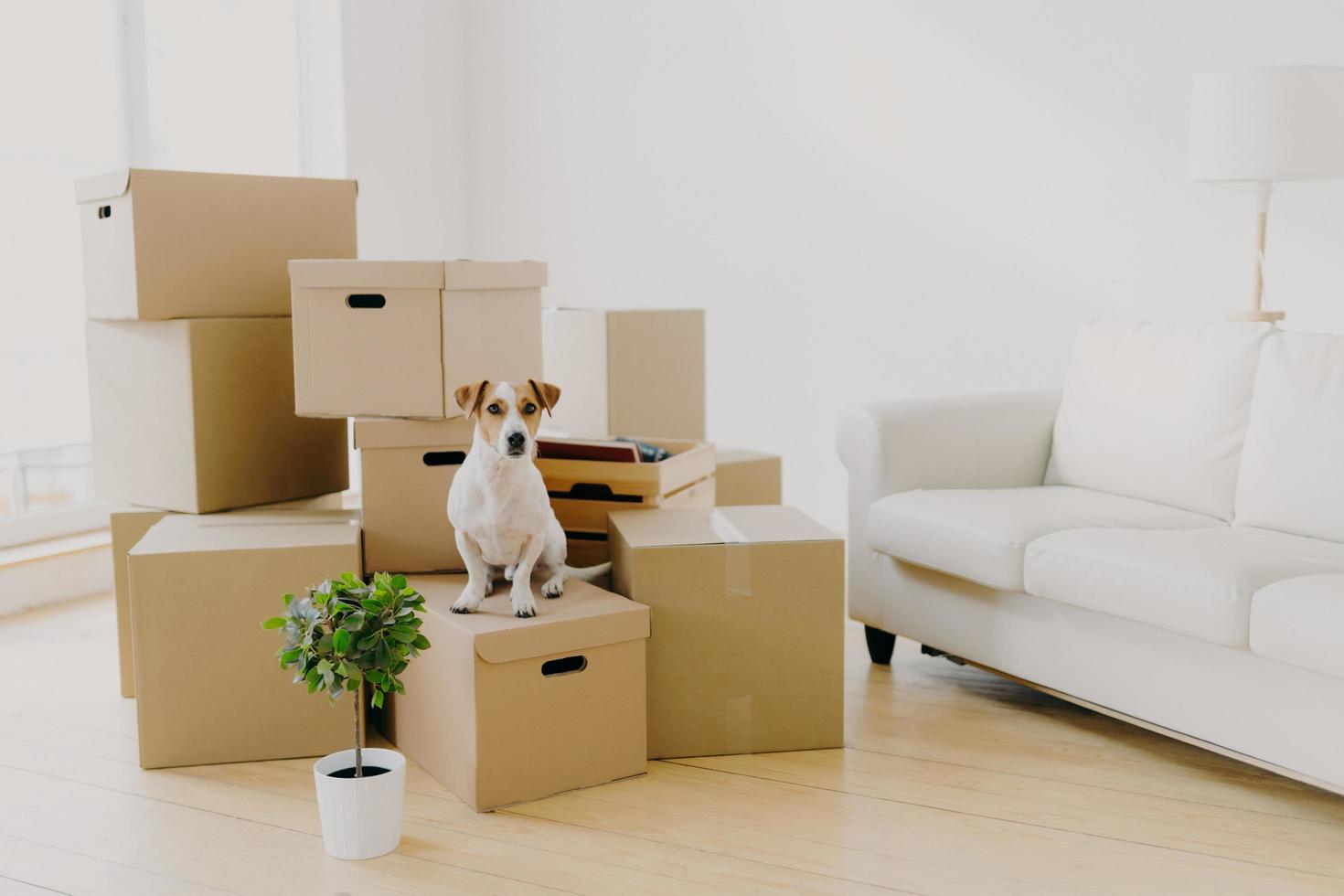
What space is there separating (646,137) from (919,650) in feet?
7.67

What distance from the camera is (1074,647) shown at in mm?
2365

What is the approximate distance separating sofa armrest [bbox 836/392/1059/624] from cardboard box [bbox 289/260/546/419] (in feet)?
2.97

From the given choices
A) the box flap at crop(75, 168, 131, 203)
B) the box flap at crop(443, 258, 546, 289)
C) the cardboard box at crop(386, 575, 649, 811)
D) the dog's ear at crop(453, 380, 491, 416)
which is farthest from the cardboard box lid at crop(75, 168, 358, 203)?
the cardboard box at crop(386, 575, 649, 811)

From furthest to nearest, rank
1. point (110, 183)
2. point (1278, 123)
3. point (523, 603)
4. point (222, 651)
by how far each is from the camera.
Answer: point (1278, 123)
point (110, 183)
point (222, 651)
point (523, 603)

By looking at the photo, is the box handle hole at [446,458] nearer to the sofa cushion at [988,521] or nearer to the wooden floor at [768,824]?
the wooden floor at [768,824]

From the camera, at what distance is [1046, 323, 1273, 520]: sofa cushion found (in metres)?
2.58

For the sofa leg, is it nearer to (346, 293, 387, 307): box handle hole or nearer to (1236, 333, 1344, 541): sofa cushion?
(1236, 333, 1344, 541): sofa cushion

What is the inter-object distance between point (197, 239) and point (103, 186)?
0.71 ft

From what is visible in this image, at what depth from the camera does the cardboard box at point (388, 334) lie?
239cm

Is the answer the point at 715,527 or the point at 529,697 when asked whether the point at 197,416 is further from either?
the point at 715,527

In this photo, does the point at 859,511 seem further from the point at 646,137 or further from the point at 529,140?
the point at 529,140

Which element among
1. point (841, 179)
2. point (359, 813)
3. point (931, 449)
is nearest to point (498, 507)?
point (359, 813)

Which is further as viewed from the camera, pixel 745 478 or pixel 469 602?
pixel 745 478

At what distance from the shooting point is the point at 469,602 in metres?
2.21
